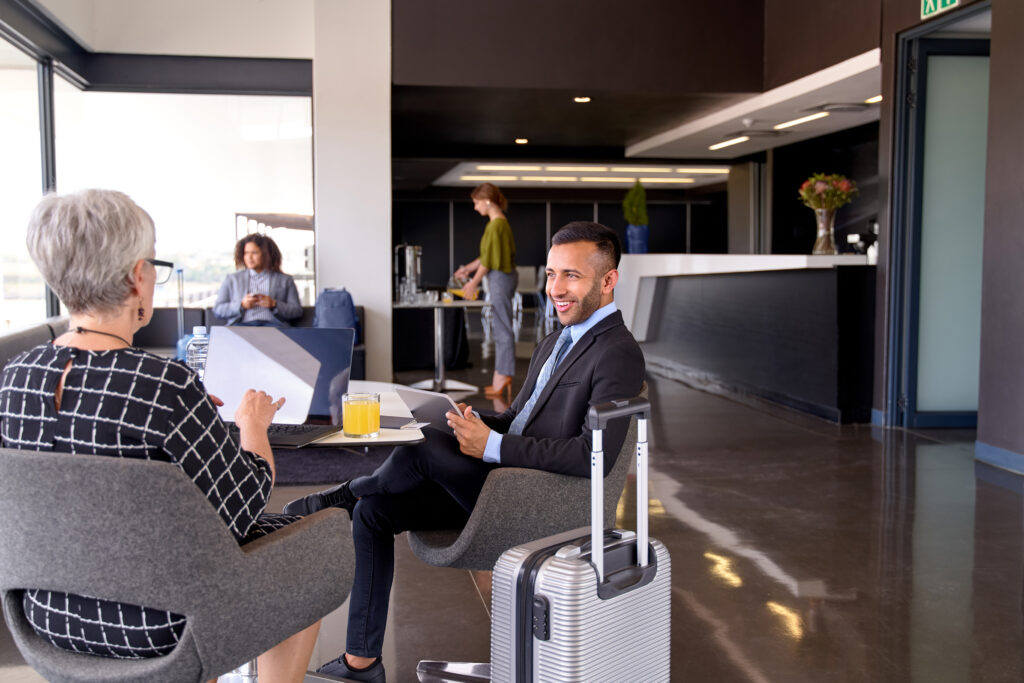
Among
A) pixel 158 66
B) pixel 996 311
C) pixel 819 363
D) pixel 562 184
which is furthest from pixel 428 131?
pixel 996 311

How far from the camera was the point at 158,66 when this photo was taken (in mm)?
7555

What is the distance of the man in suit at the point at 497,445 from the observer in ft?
7.58

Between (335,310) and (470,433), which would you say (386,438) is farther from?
(335,310)

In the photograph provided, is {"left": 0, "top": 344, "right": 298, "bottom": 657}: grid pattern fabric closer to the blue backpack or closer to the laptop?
the laptop

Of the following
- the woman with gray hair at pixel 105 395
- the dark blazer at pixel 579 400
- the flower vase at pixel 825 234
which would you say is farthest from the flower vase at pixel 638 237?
the woman with gray hair at pixel 105 395

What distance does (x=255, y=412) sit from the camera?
76.5 inches

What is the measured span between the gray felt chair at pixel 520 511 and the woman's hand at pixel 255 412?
22.0 inches

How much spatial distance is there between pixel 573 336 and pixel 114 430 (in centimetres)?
125

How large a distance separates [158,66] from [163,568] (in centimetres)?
687

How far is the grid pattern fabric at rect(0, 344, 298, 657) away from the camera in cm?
158

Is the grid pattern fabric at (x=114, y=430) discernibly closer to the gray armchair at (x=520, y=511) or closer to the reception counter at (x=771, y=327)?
the gray armchair at (x=520, y=511)

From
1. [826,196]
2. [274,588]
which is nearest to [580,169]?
[826,196]

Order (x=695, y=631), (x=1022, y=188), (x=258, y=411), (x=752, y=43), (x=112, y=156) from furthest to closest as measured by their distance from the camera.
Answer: (x=752, y=43)
(x=112, y=156)
(x=1022, y=188)
(x=695, y=631)
(x=258, y=411)

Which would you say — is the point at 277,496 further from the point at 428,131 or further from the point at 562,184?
the point at 562,184
